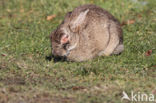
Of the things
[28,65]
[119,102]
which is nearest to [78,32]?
[28,65]

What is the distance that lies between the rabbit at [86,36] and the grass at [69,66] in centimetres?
23

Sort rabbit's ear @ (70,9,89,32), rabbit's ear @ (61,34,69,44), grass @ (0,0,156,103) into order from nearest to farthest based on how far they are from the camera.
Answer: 1. grass @ (0,0,156,103)
2. rabbit's ear @ (61,34,69,44)
3. rabbit's ear @ (70,9,89,32)

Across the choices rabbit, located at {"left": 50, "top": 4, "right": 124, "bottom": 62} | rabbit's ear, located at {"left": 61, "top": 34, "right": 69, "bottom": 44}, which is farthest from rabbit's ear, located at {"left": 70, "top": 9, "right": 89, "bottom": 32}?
rabbit's ear, located at {"left": 61, "top": 34, "right": 69, "bottom": 44}

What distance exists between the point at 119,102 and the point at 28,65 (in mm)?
2217

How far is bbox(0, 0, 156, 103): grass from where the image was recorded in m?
5.13

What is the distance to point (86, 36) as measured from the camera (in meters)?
7.16

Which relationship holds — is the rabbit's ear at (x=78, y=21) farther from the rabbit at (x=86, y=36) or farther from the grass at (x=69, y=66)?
the grass at (x=69, y=66)

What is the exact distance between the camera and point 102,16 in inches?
296

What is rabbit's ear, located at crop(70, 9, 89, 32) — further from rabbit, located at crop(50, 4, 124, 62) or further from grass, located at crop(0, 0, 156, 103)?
grass, located at crop(0, 0, 156, 103)

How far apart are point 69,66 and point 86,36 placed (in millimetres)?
896

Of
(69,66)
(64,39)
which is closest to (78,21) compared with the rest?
(64,39)

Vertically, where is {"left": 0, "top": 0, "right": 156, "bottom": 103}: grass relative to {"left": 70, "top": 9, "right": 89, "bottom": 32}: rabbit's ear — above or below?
below

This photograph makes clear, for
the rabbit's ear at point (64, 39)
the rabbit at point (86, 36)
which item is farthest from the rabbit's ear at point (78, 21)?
the rabbit's ear at point (64, 39)

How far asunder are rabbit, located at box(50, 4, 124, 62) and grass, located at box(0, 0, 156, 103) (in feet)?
0.74
